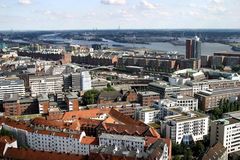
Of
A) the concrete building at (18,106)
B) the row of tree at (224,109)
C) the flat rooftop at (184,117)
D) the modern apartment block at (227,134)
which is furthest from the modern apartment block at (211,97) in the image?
the concrete building at (18,106)

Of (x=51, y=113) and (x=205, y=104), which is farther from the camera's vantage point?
(x=205, y=104)

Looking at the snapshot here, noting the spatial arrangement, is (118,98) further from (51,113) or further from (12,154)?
(12,154)

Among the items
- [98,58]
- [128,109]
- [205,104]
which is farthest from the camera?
[98,58]

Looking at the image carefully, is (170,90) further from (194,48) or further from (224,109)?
(194,48)

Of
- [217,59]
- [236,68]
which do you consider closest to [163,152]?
[236,68]

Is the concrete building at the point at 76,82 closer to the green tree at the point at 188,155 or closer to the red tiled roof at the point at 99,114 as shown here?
the red tiled roof at the point at 99,114

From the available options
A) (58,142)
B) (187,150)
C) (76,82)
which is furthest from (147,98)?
(58,142)
